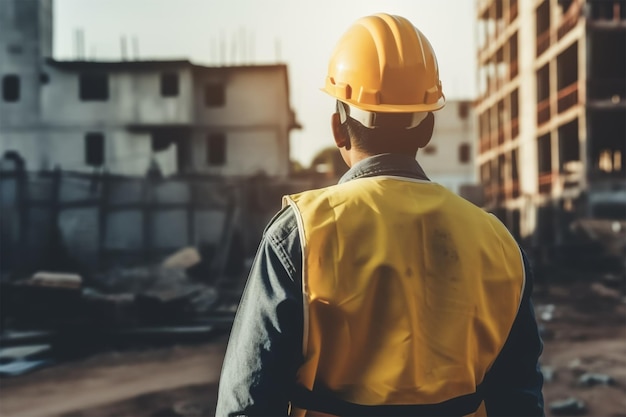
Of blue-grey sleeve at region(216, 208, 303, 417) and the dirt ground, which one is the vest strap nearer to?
blue-grey sleeve at region(216, 208, 303, 417)

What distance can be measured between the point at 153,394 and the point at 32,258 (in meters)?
14.4

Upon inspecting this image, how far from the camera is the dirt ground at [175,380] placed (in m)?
7.86

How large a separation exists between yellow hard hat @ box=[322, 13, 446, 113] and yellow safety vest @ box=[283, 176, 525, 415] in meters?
0.23

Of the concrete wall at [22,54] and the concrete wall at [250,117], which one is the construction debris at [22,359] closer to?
the concrete wall at [250,117]

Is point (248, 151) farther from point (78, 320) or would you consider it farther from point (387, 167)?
point (387, 167)

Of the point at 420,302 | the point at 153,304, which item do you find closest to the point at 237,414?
the point at 420,302

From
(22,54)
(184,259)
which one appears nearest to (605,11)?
(184,259)

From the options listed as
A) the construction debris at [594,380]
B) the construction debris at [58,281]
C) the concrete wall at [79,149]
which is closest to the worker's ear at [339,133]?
the construction debris at [594,380]

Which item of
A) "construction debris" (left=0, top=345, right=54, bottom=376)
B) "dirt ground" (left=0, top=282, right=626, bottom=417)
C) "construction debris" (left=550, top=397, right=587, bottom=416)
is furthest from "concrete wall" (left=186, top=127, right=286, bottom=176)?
"construction debris" (left=550, top=397, right=587, bottom=416)

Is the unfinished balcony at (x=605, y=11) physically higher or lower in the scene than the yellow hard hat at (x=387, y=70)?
higher

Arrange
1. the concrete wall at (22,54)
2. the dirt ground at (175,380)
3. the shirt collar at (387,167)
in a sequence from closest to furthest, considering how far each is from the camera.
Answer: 1. the shirt collar at (387,167)
2. the dirt ground at (175,380)
3. the concrete wall at (22,54)

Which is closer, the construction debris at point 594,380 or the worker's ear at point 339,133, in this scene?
the worker's ear at point 339,133

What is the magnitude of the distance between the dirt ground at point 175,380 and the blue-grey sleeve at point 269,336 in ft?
20.4

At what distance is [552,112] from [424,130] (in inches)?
1120
